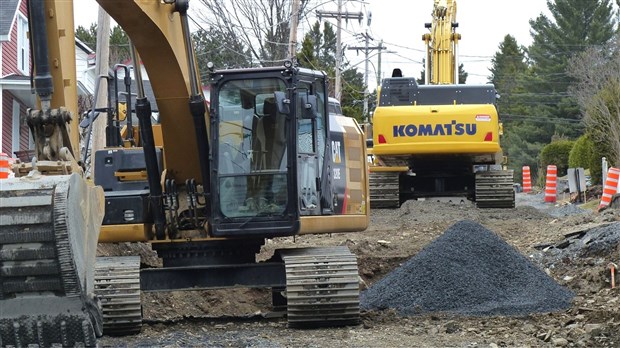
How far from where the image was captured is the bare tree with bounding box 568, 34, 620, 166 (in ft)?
139

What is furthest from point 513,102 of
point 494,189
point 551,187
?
point 494,189

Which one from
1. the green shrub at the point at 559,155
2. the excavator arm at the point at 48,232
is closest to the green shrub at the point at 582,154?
the green shrub at the point at 559,155

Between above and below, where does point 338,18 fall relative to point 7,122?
above

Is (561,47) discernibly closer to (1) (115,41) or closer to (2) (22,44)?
(1) (115,41)

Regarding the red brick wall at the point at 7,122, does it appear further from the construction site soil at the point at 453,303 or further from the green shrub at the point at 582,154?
the green shrub at the point at 582,154

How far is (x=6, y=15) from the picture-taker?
32.3 meters

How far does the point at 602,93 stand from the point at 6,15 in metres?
24.2

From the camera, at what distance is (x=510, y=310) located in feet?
36.9

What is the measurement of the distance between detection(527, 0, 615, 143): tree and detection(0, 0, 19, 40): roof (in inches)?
1748

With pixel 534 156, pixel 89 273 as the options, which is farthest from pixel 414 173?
pixel 534 156

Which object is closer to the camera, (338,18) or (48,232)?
(48,232)

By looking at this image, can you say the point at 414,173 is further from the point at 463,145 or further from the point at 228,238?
the point at 228,238

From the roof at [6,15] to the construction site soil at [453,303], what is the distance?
49.8ft

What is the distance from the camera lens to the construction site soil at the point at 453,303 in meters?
9.88
